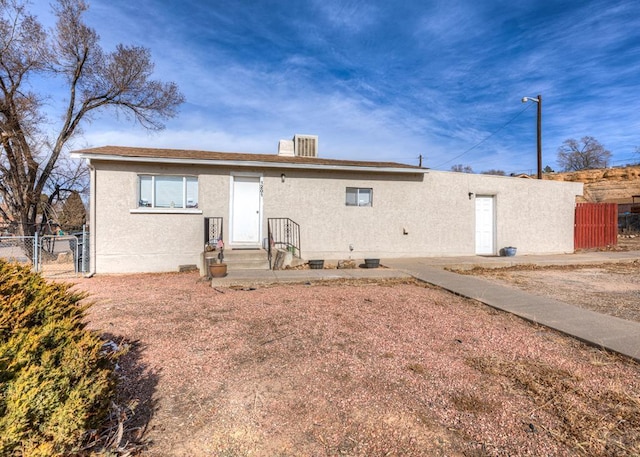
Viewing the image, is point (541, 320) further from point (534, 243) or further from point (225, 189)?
point (534, 243)

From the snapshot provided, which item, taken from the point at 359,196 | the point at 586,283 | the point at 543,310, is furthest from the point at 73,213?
the point at 586,283

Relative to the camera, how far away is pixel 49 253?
1233cm

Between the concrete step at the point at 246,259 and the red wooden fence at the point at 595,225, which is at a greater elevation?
the red wooden fence at the point at 595,225

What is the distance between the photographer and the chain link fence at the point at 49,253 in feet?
30.0

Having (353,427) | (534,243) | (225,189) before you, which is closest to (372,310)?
(353,427)

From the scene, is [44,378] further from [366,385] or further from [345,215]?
[345,215]

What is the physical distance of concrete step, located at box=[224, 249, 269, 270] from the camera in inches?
335

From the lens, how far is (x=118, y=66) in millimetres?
14227

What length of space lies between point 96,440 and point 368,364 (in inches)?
89.7

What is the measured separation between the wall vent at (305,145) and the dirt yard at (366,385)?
813 centimetres

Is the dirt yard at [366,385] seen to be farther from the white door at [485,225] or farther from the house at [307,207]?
the white door at [485,225]

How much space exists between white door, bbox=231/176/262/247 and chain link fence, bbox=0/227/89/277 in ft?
13.2

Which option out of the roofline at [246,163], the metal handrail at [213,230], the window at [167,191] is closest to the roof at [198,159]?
the roofline at [246,163]

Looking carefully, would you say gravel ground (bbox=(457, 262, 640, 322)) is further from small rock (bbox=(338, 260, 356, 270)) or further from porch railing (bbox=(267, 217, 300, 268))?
porch railing (bbox=(267, 217, 300, 268))
